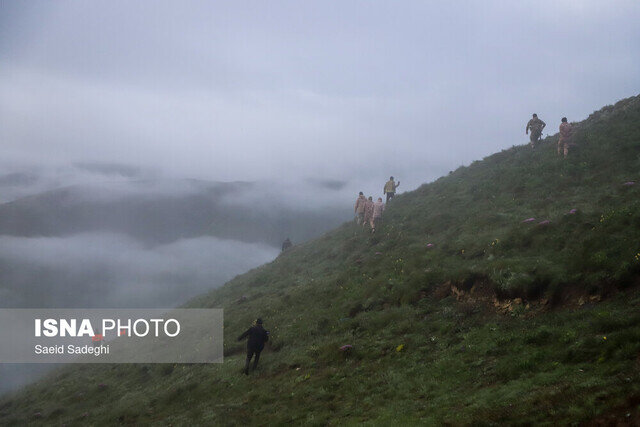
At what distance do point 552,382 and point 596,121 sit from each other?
106ft

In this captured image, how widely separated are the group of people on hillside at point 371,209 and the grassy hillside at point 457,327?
2.45 meters

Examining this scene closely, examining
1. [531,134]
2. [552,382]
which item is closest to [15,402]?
[552,382]

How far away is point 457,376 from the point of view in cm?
1363

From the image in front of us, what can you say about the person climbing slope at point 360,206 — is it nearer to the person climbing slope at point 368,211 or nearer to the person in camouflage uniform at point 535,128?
the person climbing slope at point 368,211

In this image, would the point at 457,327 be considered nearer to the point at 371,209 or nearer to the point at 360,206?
the point at 371,209

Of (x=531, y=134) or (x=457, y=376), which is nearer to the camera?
(x=457, y=376)

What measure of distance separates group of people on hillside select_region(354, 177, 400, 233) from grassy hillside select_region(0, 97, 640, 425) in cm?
245

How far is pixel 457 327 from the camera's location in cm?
1722

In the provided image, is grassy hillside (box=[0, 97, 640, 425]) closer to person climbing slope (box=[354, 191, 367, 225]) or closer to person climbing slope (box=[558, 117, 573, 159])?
person climbing slope (box=[558, 117, 573, 159])

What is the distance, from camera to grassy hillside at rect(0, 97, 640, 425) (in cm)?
1162

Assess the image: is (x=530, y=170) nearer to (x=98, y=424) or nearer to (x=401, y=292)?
(x=401, y=292)

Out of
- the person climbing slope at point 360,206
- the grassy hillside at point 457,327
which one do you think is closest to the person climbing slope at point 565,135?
the grassy hillside at point 457,327

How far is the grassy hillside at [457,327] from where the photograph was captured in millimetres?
11625

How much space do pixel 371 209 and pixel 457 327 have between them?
23383 millimetres
